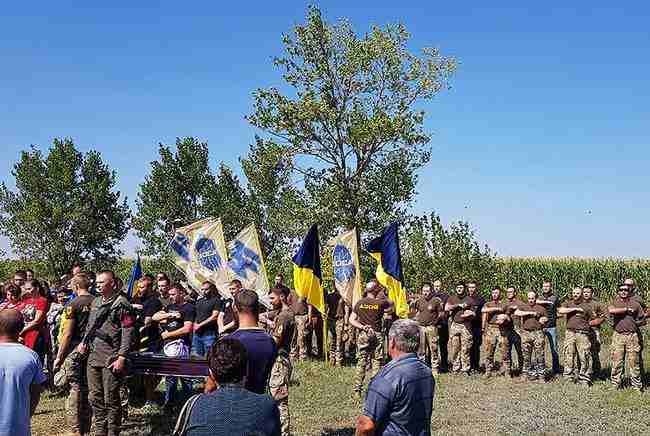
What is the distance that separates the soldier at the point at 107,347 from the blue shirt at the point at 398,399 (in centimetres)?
426

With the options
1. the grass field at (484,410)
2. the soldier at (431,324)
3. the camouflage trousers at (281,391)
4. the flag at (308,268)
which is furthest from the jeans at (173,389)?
the soldier at (431,324)

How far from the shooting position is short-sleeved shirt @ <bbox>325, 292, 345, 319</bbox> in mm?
17200

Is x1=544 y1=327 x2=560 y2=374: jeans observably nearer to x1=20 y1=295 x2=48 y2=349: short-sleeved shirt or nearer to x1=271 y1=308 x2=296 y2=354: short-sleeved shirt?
x1=271 y1=308 x2=296 y2=354: short-sleeved shirt

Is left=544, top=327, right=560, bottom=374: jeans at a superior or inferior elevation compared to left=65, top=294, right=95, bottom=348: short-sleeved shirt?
inferior

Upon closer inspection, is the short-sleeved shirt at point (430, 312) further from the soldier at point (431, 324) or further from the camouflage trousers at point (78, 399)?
the camouflage trousers at point (78, 399)

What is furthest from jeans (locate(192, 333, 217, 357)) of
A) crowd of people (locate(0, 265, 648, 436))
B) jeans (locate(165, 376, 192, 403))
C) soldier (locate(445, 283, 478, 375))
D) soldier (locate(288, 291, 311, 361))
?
soldier (locate(445, 283, 478, 375))

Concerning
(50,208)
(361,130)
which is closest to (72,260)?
(50,208)

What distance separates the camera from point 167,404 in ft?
35.3

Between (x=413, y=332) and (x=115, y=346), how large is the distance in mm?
4558

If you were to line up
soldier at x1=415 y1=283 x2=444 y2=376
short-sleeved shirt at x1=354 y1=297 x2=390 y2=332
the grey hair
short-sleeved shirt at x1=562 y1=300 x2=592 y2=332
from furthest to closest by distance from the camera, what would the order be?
soldier at x1=415 y1=283 x2=444 y2=376, short-sleeved shirt at x1=562 y1=300 x2=592 y2=332, short-sleeved shirt at x1=354 y1=297 x2=390 y2=332, the grey hair

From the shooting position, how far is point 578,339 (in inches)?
531

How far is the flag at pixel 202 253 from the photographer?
538 inches

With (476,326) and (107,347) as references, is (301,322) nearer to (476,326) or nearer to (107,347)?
(476,326)

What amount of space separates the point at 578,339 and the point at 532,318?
1029 millimetres
